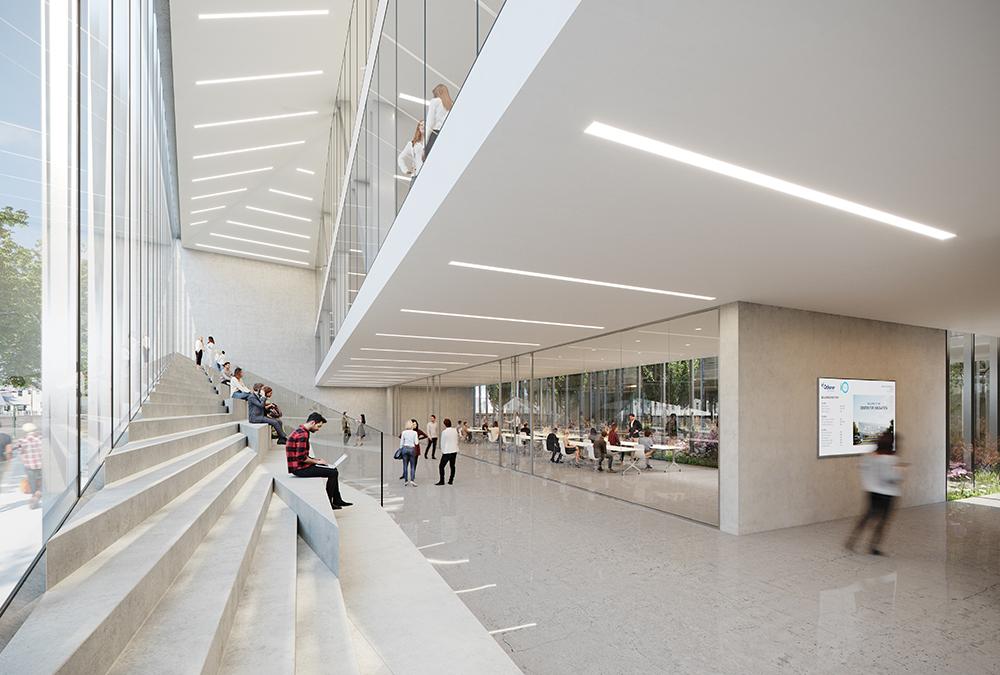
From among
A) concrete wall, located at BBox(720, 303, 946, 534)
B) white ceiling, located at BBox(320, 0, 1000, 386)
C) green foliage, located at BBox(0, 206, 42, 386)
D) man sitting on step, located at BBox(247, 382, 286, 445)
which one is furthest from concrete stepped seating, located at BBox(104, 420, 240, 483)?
concrete wall, located at BBox(720, 303, 946, 534)

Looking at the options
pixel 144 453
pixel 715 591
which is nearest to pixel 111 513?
pixel 144 453

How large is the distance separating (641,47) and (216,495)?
4872mm

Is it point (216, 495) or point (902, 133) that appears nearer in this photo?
point (902, 133)

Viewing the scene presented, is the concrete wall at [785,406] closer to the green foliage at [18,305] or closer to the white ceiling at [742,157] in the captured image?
the white ceiling at [742,157]

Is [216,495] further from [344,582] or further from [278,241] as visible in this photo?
[278,241]

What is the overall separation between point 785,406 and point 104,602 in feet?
29.2

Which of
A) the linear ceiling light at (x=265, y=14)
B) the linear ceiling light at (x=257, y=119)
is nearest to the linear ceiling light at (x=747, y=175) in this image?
the linear ceiling light at (x=265, y=14)

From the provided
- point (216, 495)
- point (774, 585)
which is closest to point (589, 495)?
point (774, 585)

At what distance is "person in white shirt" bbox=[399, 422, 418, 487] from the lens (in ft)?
41.0

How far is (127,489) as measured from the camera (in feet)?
12.5

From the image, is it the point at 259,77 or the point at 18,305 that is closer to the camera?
the point at 18,305

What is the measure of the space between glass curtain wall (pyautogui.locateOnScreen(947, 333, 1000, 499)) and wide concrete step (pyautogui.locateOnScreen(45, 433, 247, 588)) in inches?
560

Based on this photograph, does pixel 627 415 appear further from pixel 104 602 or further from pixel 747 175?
pixel 104 602

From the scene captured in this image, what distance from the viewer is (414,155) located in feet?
18.7
